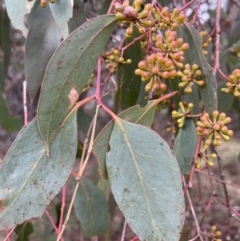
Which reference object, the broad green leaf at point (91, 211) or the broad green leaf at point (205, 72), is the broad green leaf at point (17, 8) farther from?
the broad green leaf at point (91, 211)

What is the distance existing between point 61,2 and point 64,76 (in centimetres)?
19

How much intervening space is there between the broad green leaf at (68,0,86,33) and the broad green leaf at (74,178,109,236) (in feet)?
2.10

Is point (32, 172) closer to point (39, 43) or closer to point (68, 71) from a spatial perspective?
point (68, 71)

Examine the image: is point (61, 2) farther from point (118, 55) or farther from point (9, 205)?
point (9, 205)

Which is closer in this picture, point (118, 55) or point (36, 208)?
point (36, 208)

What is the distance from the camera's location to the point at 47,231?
2525 mm

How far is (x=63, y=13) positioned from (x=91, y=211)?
82 cm

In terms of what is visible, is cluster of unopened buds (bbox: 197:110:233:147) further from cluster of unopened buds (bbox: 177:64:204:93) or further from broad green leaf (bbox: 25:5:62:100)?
broad green leaf (bbox: 25:5:62:100)

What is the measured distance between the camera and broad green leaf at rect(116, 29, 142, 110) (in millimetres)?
1137

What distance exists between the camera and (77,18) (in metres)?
1.15

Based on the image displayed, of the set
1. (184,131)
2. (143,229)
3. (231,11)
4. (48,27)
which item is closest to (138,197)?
(143,229)

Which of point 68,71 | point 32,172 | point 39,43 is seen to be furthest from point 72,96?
point 39,43

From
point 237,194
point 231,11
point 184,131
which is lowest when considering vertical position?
point 237,194

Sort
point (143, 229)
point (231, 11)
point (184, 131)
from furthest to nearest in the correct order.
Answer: point (231, 11) → point (184, 131) → point (143, 229)
